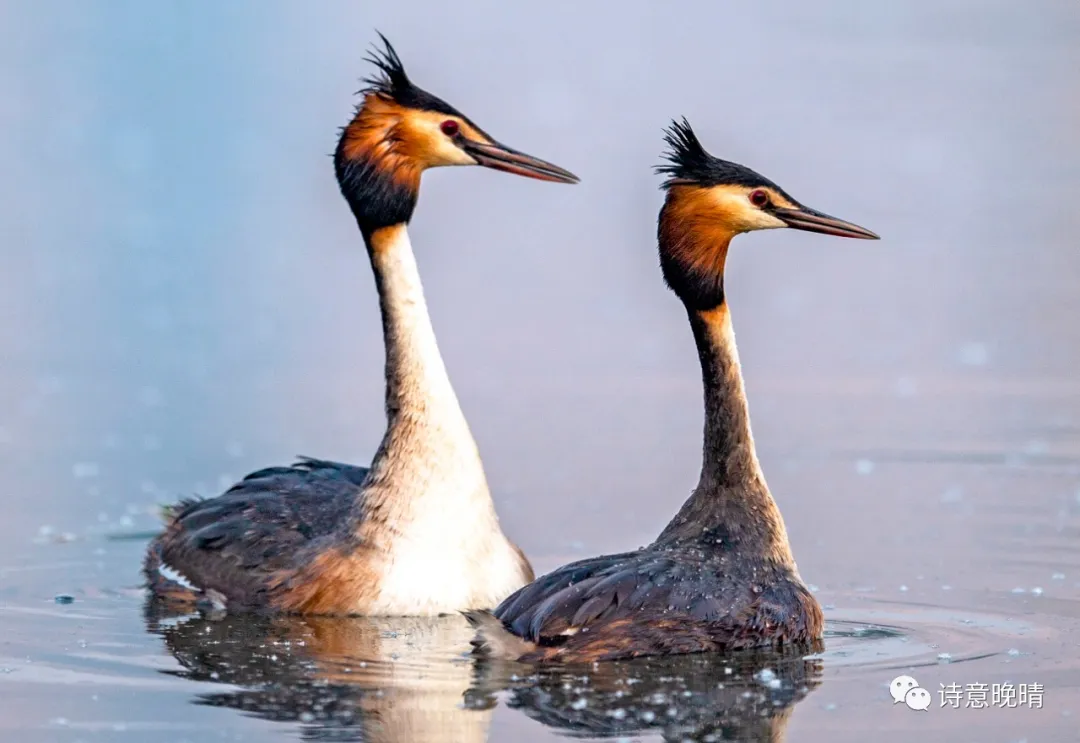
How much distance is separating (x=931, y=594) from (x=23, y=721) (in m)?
3.44

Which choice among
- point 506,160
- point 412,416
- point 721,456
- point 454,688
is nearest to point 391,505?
point 412,416

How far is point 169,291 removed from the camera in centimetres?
1442

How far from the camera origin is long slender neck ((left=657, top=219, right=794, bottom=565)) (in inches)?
293

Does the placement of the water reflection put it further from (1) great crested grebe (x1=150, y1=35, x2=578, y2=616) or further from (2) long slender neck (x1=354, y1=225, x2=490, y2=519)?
(2) long slender neck (x1=354, y1=225, x2=490, y2=519)

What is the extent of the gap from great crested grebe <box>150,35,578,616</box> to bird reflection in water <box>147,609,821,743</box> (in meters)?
0.43

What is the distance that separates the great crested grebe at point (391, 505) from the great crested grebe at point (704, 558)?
698 millimetres

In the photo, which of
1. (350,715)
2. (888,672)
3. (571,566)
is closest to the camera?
(350,715)

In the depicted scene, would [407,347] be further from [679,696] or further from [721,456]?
[679,696]

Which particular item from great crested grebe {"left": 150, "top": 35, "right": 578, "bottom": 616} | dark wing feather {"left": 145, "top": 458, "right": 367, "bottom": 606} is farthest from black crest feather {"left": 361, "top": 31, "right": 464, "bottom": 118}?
dark wing feather {"left": 145, "top": 458, "right": 367, "bottom": 606}

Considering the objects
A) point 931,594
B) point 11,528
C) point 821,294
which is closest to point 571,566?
point 931,594

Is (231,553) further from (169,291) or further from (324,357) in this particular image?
(169,291)

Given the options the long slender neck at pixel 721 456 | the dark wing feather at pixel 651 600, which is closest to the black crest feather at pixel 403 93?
the long slender neck at pixel 721 456

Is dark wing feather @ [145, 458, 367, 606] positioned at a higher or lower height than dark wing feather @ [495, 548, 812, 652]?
higher

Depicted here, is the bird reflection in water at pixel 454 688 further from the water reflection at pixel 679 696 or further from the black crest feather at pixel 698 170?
the black crest feather at pixel 698 170
